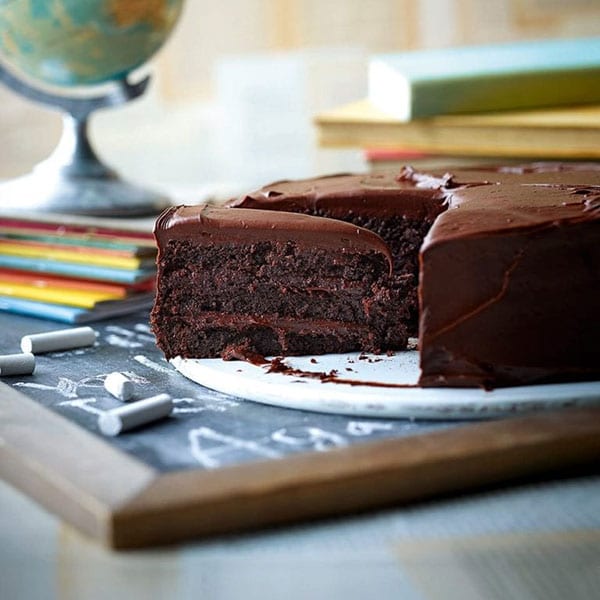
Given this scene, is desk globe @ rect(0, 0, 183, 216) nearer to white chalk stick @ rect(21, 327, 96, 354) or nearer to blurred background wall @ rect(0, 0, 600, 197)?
white chalk stick @ rect(21, 327, 96, 354)

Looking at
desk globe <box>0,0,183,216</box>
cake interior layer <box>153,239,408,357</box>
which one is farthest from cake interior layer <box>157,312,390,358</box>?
desk globe <box>0,0,183,216</box>

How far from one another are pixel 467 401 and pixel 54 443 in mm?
441

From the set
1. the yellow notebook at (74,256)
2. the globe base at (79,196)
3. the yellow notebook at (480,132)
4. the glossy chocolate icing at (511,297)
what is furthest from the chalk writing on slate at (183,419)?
the yellow notebook at (480,132)

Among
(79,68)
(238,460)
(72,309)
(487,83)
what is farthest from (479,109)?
(238,460)

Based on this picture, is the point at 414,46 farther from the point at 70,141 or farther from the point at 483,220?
the point at 483,220

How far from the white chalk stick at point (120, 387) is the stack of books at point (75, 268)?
39cm

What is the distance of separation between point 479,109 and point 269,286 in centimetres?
80

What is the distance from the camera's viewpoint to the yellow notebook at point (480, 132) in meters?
1.97

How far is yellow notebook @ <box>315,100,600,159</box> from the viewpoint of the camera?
6.46 feet

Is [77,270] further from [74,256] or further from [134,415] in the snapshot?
[134,415]

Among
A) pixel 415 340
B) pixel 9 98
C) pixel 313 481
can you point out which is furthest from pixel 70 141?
pixel 313 481

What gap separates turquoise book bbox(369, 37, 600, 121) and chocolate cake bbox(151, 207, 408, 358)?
2.17ft

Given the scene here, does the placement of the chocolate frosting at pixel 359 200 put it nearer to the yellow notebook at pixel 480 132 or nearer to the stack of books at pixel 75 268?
the stack of books at pixel 75 268

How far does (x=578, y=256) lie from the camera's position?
4.28 ft
